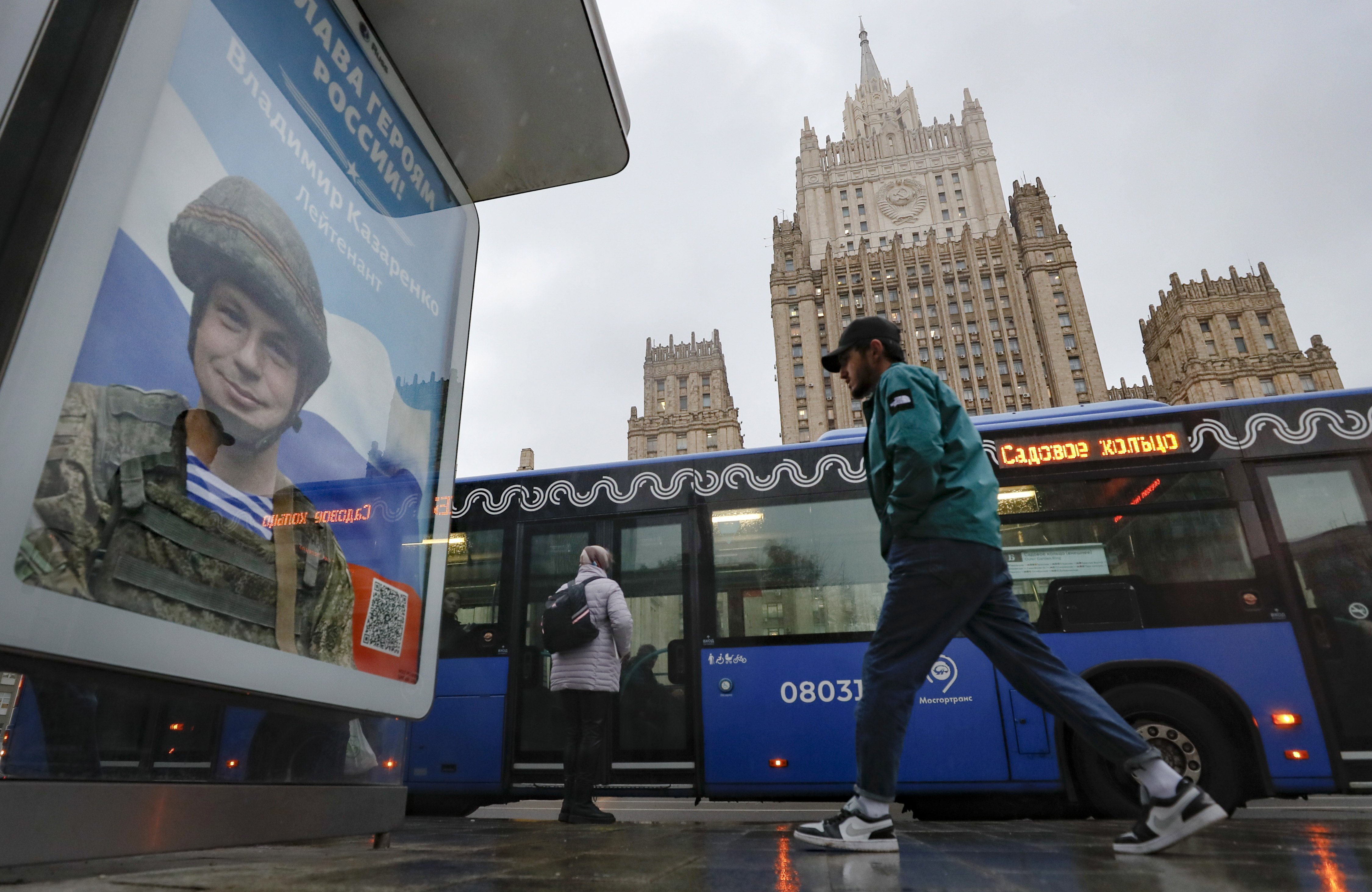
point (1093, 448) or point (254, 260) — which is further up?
point (1093, 448)

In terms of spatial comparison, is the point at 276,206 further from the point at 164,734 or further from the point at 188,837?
the point at 188,837

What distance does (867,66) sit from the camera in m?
114

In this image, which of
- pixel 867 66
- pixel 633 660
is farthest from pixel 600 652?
pixel 867 66

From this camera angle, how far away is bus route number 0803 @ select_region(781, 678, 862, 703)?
5320 mm

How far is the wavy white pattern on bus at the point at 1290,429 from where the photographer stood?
5.05m

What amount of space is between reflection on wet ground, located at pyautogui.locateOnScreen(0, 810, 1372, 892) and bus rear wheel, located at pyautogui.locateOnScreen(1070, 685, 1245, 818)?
124 centimetres

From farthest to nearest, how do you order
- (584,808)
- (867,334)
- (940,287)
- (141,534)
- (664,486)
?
1. (940,287)
2. (664,486)
3. (584,808)
4. (867,334)
5. (141,534)

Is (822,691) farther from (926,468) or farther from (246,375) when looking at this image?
(246,375)

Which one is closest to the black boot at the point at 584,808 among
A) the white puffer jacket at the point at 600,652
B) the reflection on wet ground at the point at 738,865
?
the white puffer jacket at the point at 600,652

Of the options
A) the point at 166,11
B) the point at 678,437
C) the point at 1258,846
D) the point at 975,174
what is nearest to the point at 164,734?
the point at 166,11

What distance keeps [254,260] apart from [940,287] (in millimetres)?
74041

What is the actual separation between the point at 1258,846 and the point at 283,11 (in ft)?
12.9

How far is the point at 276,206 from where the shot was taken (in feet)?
6.44

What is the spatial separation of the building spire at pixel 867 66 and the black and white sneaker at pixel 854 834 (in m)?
120
